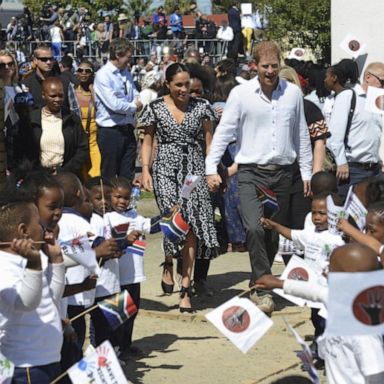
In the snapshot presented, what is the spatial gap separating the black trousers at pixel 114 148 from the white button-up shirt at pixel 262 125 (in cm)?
272

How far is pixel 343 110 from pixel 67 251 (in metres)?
4.26

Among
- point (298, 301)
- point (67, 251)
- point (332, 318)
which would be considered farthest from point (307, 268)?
point (332, 318)

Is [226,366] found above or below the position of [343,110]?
below

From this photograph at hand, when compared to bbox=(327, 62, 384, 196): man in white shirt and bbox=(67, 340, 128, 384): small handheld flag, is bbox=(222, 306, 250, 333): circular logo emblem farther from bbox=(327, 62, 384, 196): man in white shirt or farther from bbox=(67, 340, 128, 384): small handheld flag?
bbox=(327, 62, 384, 196): man in white shirt

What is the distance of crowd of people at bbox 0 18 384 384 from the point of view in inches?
198

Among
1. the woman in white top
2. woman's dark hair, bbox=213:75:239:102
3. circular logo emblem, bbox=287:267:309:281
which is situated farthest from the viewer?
the woman in white top

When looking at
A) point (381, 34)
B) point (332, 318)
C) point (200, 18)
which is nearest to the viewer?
point (332, 318)

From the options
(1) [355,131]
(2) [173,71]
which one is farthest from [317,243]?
(1) [355,131]

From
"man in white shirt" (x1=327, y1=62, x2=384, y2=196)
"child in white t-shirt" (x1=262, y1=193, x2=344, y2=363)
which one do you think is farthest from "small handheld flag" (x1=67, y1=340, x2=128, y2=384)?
"man in white shirt" (x1=327, y1=62, x2=384, y2=196)

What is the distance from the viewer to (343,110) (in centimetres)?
951

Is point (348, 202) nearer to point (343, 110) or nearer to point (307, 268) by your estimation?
point (307, 268)

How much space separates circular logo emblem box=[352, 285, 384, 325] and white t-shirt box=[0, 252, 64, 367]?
1.49 metres

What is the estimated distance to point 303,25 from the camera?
25422mm

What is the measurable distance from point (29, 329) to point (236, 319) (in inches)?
41.6
